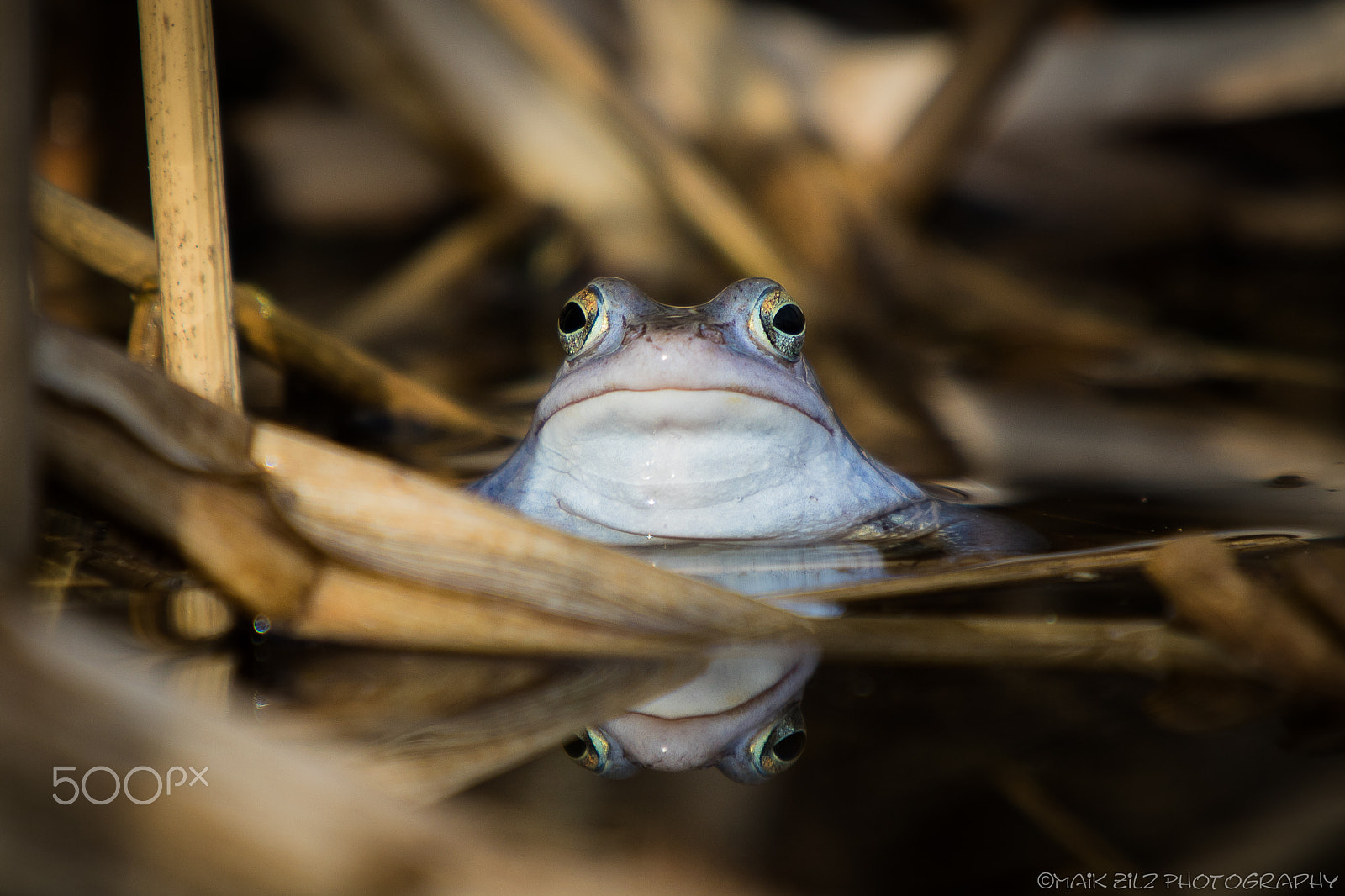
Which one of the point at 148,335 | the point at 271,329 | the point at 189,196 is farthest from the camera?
the point at 271,329

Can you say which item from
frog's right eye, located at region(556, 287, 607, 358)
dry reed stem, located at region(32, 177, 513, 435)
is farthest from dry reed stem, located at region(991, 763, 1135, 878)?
dry reed stem, located at region(32, 177, 513, 435)

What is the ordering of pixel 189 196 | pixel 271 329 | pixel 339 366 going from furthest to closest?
pixel 339 366 < pixel 271 329 < pixel 189 196

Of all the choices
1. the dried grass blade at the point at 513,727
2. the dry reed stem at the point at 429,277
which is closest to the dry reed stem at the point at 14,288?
the dried grass blade at the point at 513,727

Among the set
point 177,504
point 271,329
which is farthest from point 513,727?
point 271,329

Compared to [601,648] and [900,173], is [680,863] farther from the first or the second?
[900,173]

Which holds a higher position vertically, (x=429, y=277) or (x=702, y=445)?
(x=429, y=277)

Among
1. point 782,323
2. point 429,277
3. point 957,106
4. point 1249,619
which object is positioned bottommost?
point 1249,619

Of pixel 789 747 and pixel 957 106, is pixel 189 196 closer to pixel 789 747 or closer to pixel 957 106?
pixel 789 747

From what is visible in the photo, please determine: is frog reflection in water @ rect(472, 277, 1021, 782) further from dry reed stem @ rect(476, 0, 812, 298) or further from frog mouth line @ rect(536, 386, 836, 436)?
dry reed stem @ rect(476, 0, 812, 298)
